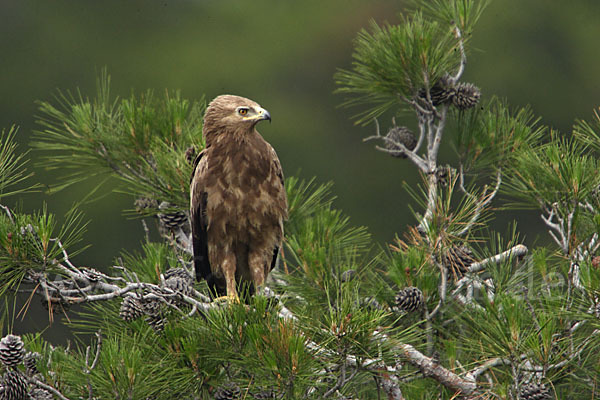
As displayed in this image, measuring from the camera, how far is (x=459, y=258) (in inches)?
131

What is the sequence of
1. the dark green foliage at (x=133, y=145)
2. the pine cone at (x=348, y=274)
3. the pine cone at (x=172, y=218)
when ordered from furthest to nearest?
the pine cone at (x=172, y=218) → the dark green foliage at (x=133, y=145) → the pine cone at (x=348, y=274)

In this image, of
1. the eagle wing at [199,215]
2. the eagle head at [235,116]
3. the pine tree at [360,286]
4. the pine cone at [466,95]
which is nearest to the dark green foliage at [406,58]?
the pine tree at [360,286]

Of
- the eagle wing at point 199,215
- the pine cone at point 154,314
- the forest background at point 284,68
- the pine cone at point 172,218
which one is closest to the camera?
the pine cone at point 154,314

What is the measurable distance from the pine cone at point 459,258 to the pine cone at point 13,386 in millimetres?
1512

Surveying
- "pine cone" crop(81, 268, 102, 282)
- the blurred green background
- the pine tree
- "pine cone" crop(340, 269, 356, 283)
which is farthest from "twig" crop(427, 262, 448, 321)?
the blurred green background

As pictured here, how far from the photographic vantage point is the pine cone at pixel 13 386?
8.91ft

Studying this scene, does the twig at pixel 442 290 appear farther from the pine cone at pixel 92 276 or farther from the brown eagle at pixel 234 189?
the pine cone at pixel 92 276

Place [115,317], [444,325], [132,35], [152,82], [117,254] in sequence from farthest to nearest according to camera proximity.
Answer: [132,35]
[152,82]
[117,254]
[444,325]
[115,317]

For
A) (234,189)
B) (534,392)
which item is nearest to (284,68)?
(234,189)

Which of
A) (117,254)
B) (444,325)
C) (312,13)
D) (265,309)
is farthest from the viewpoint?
(312,13)

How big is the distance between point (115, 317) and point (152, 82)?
9429 millimetres

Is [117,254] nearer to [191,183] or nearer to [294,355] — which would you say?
[191,183]

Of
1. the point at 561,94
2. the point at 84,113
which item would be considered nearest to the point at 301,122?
the point at 561,94

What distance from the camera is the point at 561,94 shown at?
1235 cm
